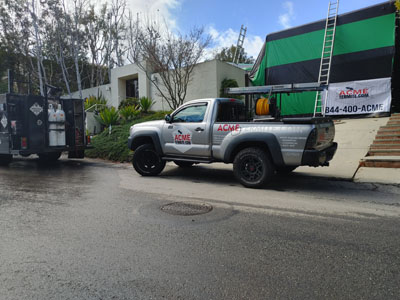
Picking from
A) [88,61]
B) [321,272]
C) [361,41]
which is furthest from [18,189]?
[88,61]

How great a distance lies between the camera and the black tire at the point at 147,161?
306 inches

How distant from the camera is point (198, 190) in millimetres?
6117

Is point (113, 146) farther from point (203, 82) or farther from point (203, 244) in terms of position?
point (203, 244)

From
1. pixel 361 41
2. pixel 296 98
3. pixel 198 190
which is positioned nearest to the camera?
pixel 198 190

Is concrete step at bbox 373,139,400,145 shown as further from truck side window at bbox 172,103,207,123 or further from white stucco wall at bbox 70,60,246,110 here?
white stucco wall at bbox 70,60,246,110

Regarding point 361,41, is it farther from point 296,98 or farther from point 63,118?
point 63,118

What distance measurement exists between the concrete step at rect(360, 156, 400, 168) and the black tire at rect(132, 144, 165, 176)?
5316 millimetres

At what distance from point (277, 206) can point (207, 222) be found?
1.39m

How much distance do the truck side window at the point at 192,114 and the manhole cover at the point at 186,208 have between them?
101 inches

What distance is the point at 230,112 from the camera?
7332 millimetres

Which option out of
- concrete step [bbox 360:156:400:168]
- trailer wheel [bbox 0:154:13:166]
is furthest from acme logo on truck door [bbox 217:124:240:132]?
trailer wheel [bbox 0:154:13:166]

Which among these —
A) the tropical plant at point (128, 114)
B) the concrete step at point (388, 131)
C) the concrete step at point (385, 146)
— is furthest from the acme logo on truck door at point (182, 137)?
the tropical plant at point (128, 114)

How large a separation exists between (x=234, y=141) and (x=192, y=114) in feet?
4.70

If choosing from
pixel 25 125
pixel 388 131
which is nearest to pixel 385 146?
pixel 388 131
